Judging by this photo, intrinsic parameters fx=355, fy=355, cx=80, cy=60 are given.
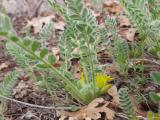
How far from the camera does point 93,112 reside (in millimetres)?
1562

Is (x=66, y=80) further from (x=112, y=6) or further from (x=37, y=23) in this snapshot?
(x=112, y=6)

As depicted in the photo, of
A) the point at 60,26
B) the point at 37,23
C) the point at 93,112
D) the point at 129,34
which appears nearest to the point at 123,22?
the point at 129,34

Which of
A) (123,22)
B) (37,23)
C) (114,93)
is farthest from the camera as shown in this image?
(37,23)

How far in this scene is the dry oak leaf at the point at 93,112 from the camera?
1531 mm

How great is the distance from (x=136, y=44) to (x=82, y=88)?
64 cm

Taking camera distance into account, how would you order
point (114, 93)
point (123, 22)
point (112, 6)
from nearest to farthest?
point (114, 93) < point (123, 22) < point (112, 6)

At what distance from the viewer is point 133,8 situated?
1569 millimetres

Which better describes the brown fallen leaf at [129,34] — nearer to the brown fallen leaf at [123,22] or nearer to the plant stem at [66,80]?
the brown fallen leaf at [123,22]

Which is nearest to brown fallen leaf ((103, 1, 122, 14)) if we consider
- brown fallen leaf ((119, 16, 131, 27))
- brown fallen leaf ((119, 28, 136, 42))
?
brown fallen leaf ((119, 16, 131, 27))

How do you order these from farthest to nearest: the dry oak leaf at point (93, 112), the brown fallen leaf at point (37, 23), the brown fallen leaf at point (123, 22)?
the brown fallen leaf at point (37, 23)
the brown fallen leaf at point (123, 22)
the dry oak leaf at point (93, 112)

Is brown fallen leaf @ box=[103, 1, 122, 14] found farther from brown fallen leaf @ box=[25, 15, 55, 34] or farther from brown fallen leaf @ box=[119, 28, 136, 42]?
brown fallen leaf @ box=[119, 28, 136, 42]

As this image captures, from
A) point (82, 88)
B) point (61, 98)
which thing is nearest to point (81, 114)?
point (82, 88)

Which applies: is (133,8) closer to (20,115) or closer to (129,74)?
(129,74)

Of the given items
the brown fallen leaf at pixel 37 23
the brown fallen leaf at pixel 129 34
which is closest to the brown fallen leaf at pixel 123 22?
the brown fallen leaf at pixel 129 34
